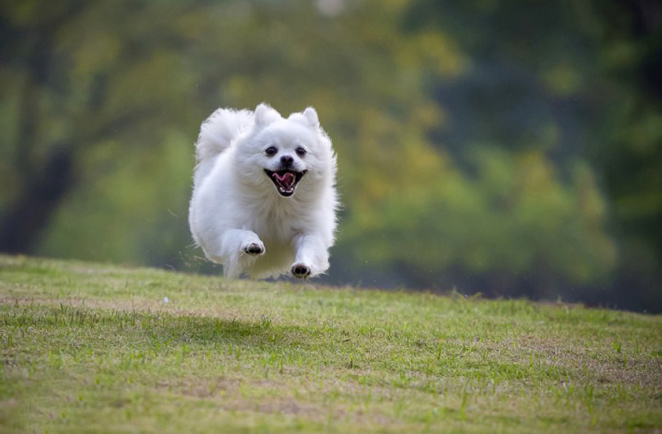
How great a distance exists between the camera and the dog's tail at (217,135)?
375 inches

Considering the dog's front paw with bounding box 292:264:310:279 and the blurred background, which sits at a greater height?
the blurred background

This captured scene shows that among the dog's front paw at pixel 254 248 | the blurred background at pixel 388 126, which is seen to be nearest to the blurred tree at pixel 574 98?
the blurred background at pixel 388 126

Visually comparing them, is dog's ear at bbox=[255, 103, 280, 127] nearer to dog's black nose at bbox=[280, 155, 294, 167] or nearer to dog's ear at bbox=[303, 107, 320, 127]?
dog's ear at bbox=[303, 107, 320, 127]

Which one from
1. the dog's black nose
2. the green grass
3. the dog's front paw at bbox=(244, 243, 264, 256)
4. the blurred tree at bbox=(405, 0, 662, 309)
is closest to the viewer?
the green grass

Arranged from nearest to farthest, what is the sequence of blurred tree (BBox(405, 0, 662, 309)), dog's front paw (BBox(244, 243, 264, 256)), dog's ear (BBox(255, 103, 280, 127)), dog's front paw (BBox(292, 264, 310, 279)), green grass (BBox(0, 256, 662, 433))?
green grass (BBox(0, 256, 662, 433)), dog's front paw (BBox(292, 264, 310, 279)), dog's front paw (BBox(244, 243, 264, 256)), dog's ear (BBox(255, 103, 280, 127)), blurred tree (BBox(405, 0, 662, 309))

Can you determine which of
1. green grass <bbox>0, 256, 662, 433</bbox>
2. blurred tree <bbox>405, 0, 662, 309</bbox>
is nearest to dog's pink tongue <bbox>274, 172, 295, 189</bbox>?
Result: green grass <bbox>0, 256, 662, 433</bbox>

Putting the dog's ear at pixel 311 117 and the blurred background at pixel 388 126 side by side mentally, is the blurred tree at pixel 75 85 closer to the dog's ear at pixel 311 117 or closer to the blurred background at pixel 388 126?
the blurred background at pixel 388 126

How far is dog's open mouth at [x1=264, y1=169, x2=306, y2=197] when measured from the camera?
26.1 ft

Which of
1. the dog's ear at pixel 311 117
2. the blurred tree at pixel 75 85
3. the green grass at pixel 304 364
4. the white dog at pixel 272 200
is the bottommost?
the green grass at pixel 304 364

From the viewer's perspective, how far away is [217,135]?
955 cm

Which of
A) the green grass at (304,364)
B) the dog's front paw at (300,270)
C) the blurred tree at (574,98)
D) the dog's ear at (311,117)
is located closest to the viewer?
the green grass at (304,364)

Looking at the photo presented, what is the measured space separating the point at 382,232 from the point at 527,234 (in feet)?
15.2

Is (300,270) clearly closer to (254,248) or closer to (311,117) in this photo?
(254,248)

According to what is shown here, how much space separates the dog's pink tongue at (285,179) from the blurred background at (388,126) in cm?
1961
